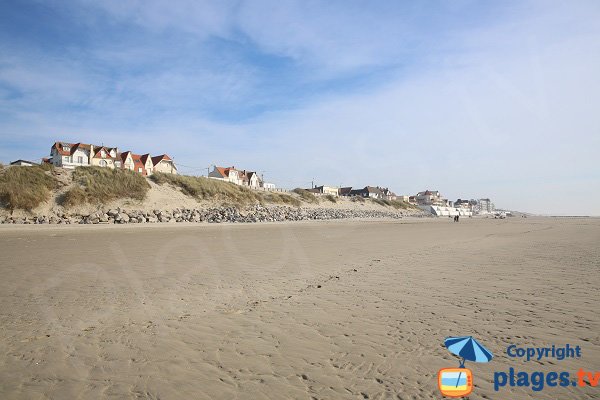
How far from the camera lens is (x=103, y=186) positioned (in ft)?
110

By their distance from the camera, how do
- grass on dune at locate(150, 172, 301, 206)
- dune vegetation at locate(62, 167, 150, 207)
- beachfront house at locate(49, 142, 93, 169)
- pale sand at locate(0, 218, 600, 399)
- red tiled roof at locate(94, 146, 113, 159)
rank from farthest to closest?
red tiled roof at locate(94, 146, 113, 159) → beachfront house at locate(49, 142, 93, 169) → grass on dune at locate(150, 172, 301, 206) → dune vegetation at locate(62, 167, 150, 207) → pale sand at locate(0, 218, 600, 399)

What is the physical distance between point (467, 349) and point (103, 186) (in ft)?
119

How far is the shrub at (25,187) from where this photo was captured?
2672 centimetres

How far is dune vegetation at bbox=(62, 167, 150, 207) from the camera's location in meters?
30.5

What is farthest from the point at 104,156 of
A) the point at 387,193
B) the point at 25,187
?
the point at 387,193

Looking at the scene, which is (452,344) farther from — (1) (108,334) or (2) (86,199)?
(2) (86,199)

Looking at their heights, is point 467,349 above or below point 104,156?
below

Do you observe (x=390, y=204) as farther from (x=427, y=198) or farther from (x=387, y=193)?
(x=427, y=198)

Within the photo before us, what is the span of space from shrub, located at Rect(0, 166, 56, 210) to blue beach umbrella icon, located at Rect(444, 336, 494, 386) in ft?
107

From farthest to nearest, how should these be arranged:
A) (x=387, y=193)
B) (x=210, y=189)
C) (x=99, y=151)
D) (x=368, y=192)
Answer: (x=387, y=193), (x=368, y=192), (x=99, y=151), (x=210, y=189)

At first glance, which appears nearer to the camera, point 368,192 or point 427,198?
point 368,192

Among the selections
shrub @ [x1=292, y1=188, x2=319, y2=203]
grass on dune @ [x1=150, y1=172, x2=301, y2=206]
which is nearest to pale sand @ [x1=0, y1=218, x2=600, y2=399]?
grass on dune @ [x1=150, y1=172, x2=301, y2=206]

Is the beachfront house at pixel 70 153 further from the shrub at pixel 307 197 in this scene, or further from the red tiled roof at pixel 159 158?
the shrub at pixel 307 197

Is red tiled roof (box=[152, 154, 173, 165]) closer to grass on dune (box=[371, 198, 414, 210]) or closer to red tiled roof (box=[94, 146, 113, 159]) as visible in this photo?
red tiled roof (box=[94, 146, 113, 159])
